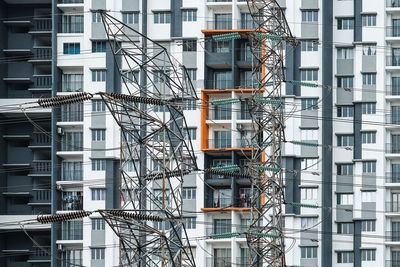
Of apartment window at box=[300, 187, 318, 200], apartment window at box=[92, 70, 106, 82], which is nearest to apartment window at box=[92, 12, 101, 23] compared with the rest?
apartment window at box=[92, 70, 106, 82]

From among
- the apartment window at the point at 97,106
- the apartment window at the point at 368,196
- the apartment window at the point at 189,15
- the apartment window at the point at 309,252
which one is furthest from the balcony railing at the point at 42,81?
the apartment window at the point at 368,196

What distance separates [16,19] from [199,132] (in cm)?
2485

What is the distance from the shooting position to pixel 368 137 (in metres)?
142

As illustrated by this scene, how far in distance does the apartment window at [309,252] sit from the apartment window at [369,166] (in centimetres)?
895

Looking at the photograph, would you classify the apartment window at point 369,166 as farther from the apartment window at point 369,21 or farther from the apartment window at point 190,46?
the apartment window at point 190,46

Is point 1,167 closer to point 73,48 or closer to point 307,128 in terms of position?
point 73,48

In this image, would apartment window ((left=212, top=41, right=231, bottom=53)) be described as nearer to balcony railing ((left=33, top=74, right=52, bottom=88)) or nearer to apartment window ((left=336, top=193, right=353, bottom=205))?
apartment window ((left=336, top=193, right=353, bottom=205))

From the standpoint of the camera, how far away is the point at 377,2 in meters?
144

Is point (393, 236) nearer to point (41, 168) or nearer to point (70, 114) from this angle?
point (70, 114)

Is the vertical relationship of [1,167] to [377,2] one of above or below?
below

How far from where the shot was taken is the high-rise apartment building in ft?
461

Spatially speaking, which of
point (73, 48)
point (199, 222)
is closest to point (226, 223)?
point (199, 222)

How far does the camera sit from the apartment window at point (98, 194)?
14438cm

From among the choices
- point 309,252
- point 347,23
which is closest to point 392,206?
point 309,252
